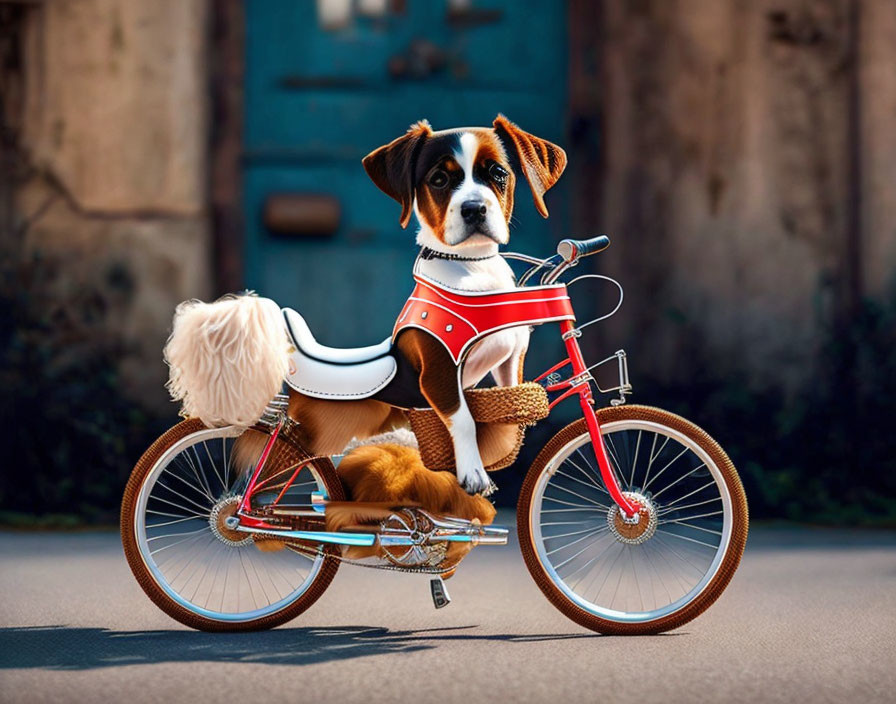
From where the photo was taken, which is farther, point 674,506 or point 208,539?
point 208,539

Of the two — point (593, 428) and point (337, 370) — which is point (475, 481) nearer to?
Result: point (593, 428)

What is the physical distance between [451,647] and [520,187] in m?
4.29

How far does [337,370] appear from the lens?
436cm

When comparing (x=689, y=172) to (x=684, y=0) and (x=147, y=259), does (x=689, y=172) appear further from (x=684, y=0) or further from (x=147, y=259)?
(x=147, y=259)

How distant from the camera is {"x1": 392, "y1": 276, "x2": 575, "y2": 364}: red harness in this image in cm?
427

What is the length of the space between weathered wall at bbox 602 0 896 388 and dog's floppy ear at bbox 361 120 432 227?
3.91 m

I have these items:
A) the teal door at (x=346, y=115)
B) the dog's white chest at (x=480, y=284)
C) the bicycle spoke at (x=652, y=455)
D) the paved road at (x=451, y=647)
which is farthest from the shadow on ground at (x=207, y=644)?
the teal door at (x=346, y=115)

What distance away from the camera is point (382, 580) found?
5480mm

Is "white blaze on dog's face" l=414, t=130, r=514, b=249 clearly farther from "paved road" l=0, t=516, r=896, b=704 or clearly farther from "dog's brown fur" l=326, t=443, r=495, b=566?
"paved road" l=0, t=516, r=896, b=704

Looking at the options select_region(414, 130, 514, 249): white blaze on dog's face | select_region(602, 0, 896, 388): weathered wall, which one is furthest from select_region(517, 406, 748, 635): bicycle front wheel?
select_region(602, 0, 896, 388): weathered wall

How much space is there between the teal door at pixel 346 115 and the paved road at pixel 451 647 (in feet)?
9.24

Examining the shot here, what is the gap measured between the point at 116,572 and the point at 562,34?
4422 millimetres

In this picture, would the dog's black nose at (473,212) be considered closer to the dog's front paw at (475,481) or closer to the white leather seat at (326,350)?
the white leather seat at (326,350)

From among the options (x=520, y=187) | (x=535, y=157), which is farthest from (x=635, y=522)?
(x=520, y=187)
